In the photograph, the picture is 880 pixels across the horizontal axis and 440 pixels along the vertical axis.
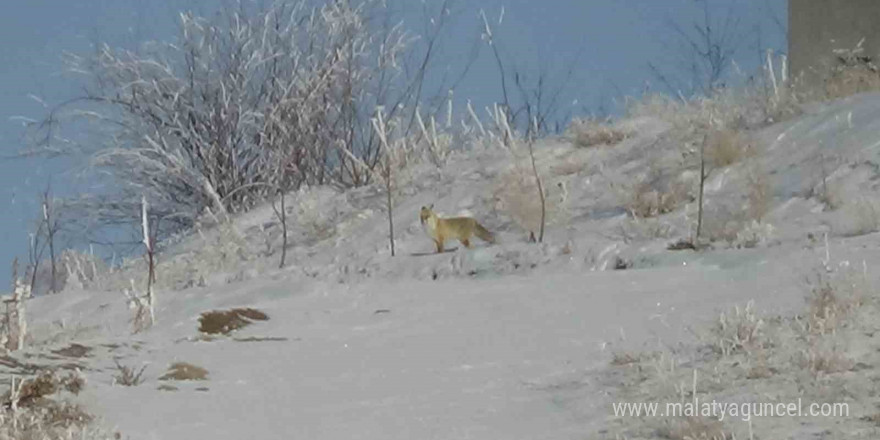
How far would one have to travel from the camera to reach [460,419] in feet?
13.0

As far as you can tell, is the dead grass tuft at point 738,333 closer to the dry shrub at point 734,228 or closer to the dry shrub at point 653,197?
the dry shrub at point 734,228

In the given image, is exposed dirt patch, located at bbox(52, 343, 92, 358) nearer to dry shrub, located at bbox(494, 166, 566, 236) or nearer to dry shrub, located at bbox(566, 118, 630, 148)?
dry shrub, located at bbox(494, 166, 566, 236)

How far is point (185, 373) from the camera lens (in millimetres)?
4871

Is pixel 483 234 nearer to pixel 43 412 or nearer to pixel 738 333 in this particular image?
pixel 738 333

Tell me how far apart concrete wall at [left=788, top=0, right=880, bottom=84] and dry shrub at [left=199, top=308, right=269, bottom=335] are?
24.8ft

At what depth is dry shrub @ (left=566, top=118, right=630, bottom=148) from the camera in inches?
442

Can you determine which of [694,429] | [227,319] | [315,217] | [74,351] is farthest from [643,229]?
[694,429]

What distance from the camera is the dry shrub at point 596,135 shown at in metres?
11.2

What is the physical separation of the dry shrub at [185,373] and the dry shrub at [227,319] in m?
1.17

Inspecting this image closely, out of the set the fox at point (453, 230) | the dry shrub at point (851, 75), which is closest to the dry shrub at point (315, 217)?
the fox at point (453, 230)

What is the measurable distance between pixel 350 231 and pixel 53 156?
6.17 m

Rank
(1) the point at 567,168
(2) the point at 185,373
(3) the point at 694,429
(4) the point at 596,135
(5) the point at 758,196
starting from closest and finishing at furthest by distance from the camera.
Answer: (3) the point at 694,429
(2) the point at 185,373
(5) the point at 758,196
(1) the point at 567,168
(4) the point at 596,135

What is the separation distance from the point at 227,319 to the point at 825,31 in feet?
28.5

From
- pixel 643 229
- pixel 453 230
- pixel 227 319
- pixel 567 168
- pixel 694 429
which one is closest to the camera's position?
pixel 694 429
